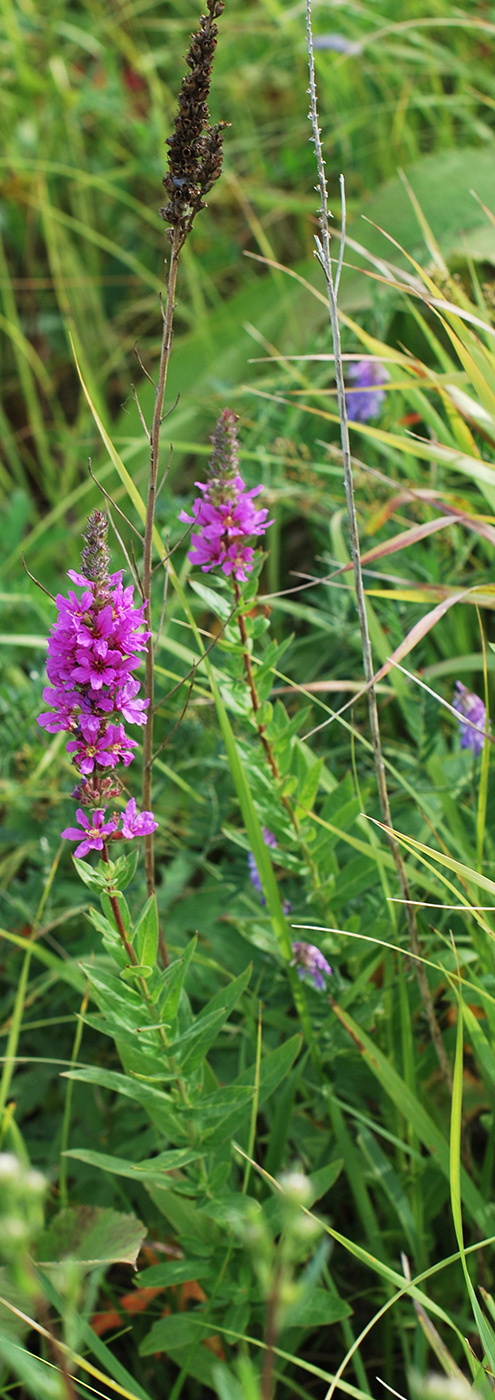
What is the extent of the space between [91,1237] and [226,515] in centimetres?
85

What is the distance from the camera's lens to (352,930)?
1.32 meters

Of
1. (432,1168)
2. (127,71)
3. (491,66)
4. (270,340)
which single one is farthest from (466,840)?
(127,71)

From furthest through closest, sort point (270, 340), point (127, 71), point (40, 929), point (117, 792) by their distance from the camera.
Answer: point (127, 71) < point (270, 340) < point (40, 929) < point (117, 792)

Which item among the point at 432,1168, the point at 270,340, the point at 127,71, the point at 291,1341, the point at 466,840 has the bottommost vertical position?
the point at 291,1341

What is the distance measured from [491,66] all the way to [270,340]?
1015 millimetres

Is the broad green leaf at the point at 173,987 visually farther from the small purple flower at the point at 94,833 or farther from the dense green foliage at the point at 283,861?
the small purple flower at the point at 94,833

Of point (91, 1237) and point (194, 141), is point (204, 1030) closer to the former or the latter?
point (91, 1237)

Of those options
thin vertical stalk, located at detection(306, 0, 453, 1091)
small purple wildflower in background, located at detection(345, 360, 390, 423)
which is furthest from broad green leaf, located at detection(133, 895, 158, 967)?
small purple wildflower in background, located at detection(345, 360, 390, 423)

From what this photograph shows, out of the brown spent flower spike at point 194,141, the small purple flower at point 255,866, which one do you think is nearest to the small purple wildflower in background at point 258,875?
the small purple flower at point 255,866

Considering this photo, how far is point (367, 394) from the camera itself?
2029 millimetres

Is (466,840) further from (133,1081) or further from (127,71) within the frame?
(127,71)

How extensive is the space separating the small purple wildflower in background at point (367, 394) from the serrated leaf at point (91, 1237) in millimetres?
1394

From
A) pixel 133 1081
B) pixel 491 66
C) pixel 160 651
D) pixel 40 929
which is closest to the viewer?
pixel 133 1081

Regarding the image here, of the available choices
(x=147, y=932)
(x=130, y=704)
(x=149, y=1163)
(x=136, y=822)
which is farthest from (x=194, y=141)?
(x=149, y=1163)
